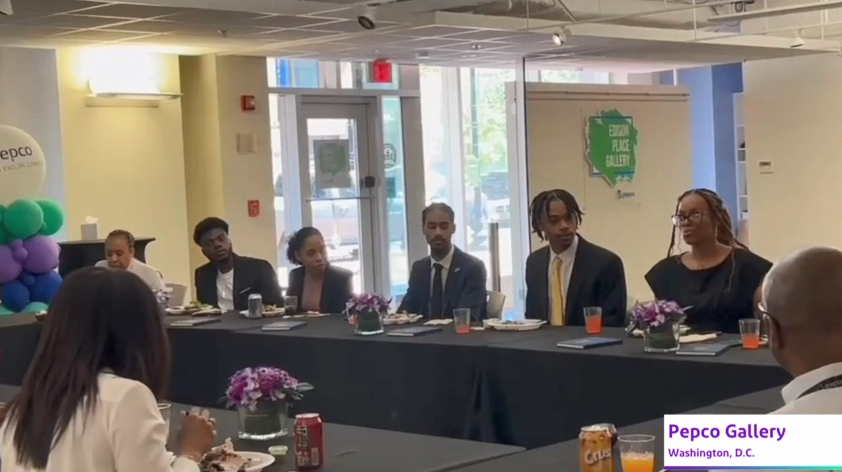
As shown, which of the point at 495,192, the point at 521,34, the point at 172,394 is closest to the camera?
the point at 172,394

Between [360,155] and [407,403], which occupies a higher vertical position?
[360,155]

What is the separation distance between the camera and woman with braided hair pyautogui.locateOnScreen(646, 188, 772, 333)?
4.71 metres

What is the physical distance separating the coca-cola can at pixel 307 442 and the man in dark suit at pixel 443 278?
291cm

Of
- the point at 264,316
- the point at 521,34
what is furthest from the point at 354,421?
the point at 521,34

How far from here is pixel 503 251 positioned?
11188mm

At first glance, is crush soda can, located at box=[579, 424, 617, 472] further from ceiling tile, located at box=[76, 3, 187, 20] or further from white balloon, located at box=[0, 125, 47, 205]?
white balloon, located at box=[0, 125, 47, 205]

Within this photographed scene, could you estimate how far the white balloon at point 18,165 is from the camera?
7.38 m

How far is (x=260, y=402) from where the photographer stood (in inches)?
126

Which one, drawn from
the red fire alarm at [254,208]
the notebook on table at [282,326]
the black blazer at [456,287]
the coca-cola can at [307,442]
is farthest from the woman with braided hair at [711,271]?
the red fire alarm at [254,208]

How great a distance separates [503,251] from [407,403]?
6363 millimetres

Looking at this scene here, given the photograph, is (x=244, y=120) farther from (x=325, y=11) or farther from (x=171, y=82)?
(x=325, y=11)

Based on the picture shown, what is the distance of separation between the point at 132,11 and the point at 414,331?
2.69 meters

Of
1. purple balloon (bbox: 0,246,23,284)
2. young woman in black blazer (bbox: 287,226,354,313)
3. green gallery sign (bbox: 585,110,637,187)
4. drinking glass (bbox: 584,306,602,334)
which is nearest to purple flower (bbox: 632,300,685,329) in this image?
drinking glass (bbox: 584,306,602,334)

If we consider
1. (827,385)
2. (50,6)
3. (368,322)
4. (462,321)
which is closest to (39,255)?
(50,6)
